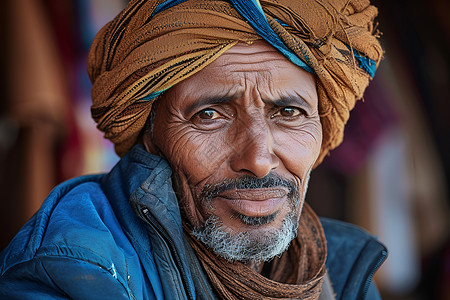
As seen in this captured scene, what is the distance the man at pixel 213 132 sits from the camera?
5.95 feet

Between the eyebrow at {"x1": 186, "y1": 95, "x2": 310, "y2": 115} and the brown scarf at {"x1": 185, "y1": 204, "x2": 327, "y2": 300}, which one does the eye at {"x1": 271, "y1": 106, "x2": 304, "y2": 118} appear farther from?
the brown scarf at {"x1": 185, "y1": 204, "x2": 327, "y2": 300}

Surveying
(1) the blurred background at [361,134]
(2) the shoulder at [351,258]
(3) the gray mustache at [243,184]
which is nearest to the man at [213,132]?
(3) the gray mustache at [243,184]

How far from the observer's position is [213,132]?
1954 millimetres

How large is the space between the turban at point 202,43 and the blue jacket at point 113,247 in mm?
234

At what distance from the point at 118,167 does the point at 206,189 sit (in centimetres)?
36

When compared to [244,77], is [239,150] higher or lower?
lower

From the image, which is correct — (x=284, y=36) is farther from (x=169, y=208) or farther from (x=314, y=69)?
(x=169, y=208)

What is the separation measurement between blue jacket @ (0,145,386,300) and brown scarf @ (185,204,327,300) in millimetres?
46

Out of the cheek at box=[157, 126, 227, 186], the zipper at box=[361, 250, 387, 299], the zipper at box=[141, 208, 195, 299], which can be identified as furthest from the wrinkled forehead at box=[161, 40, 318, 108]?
the zipper at box=[361, 250, 387, 299]

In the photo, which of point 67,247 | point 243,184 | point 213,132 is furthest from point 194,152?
point 67,247

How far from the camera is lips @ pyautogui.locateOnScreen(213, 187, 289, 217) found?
6.24ft

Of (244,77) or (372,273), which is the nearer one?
(244,77)

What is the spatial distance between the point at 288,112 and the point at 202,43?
412 mm

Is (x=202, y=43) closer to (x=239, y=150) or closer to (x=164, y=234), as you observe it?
(x=239, y=150)
